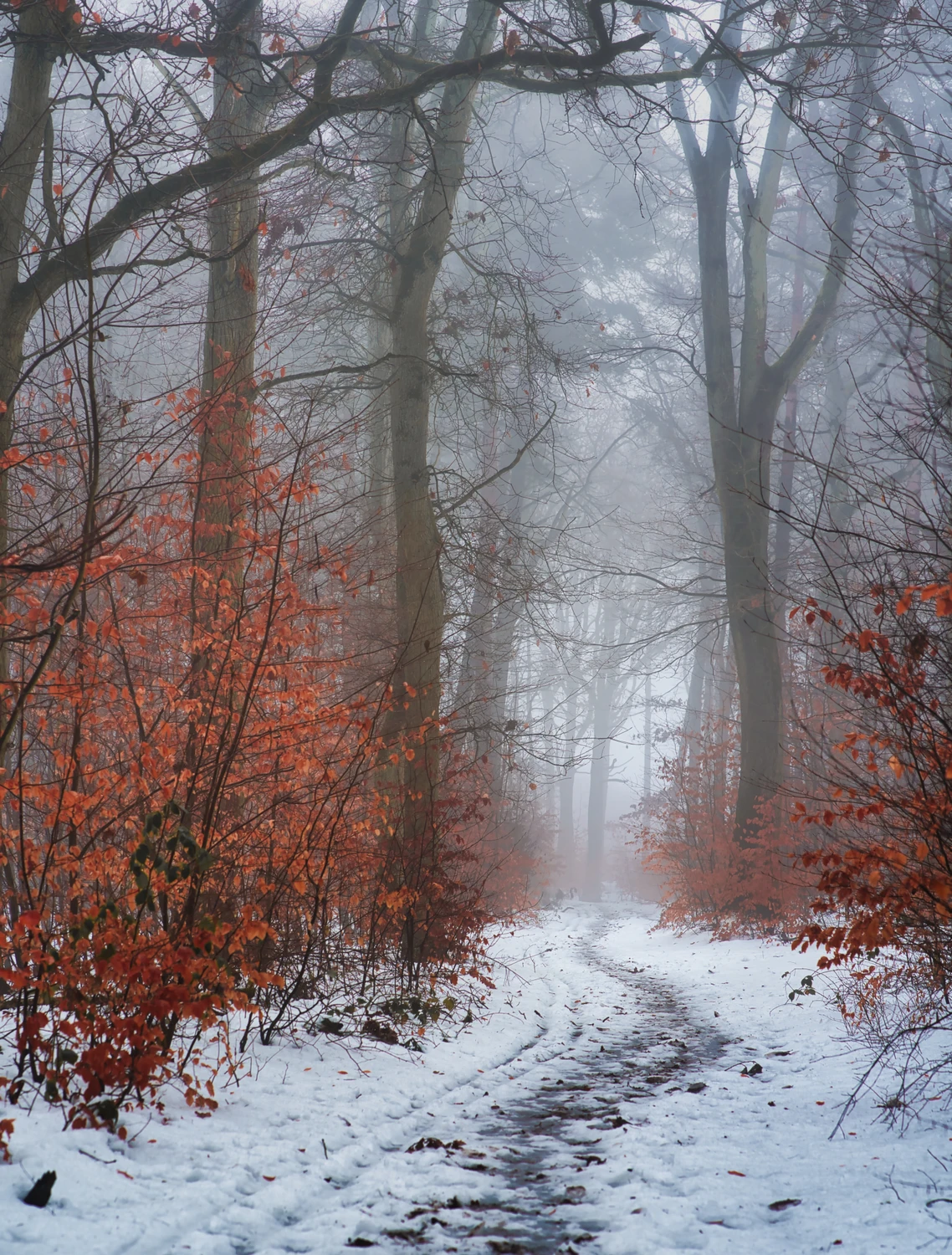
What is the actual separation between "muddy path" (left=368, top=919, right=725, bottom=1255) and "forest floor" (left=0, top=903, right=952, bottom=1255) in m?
0.01

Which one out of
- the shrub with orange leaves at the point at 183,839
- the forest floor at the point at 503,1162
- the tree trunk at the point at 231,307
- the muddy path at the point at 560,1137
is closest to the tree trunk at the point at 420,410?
the shrub with orange leaves at the point at 183,839

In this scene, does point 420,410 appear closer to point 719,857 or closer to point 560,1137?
point 560,1137

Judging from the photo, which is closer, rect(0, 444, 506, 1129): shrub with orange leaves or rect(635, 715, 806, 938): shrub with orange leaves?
rect(0, 444, 506, 1129): shrub with orange leaves

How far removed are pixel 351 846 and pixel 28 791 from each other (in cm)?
223

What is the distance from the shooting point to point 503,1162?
341 centimetres

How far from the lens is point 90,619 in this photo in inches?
176

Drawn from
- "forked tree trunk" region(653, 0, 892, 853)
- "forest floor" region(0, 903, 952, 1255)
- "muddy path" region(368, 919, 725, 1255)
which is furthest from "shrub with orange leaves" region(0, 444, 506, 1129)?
"forked tree trunk" region(653, 0, 892, 853)

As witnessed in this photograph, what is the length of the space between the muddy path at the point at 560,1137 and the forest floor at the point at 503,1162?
0.05ft

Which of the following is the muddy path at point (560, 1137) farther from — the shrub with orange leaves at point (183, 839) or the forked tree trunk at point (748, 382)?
the forked tree trunk at point (748, 382)

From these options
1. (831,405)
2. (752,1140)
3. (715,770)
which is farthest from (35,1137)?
(831,405)

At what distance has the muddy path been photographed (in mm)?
2732

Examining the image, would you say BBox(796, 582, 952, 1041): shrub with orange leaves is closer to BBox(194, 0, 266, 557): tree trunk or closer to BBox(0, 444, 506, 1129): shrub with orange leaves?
BBox(0, 444, 506, 1129): shrub with orange leaves

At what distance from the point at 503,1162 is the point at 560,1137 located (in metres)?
0.45

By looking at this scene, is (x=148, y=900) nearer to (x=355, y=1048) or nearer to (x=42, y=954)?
(x=42, y=954)
